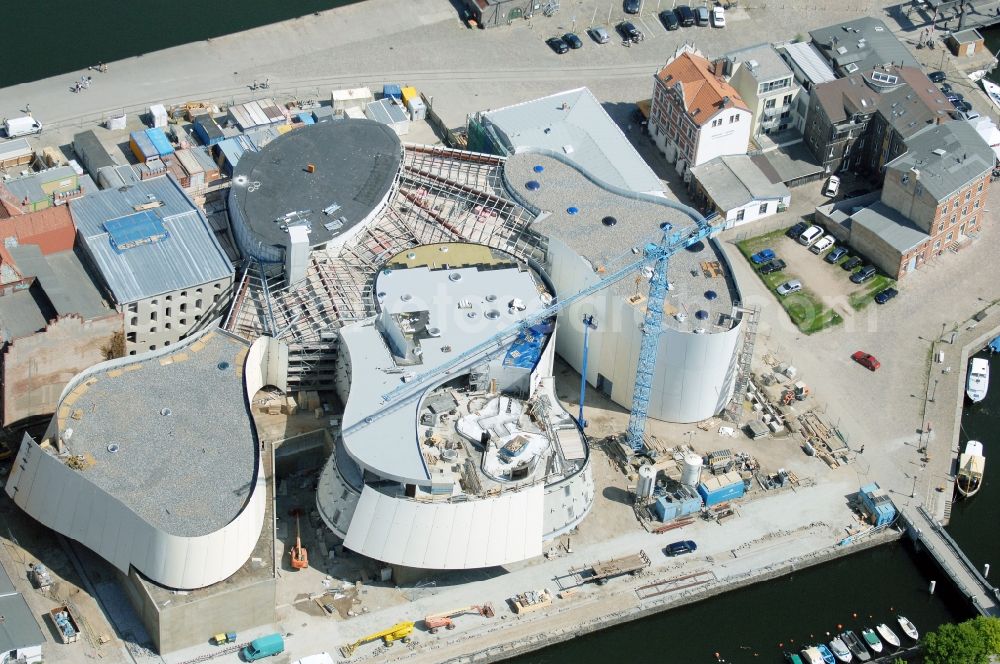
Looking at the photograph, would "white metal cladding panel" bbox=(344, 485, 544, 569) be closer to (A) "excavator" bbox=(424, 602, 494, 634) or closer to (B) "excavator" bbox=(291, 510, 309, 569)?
(A) "excavator" bbox=(424, 602, 494, 634)

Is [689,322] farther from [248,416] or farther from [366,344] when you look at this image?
[248,416]

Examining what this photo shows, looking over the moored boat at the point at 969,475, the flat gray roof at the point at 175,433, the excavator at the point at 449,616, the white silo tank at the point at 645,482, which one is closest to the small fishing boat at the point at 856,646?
the moored boat at the point at 969,475

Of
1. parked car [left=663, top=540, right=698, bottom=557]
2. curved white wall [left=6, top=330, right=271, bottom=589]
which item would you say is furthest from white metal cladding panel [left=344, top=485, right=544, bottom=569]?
parked car [left=663, top=540, right=698, bottom=557]

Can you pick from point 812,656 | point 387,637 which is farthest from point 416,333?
point 812,656

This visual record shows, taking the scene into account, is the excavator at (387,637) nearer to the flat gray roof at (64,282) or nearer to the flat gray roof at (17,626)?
the flat gray roof at (17,626)

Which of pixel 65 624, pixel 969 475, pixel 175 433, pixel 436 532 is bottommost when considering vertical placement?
pixel 969 475

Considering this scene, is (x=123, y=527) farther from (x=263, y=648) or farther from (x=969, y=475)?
(x=969, y=475)

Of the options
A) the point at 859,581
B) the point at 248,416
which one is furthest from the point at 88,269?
the point at 859,581
